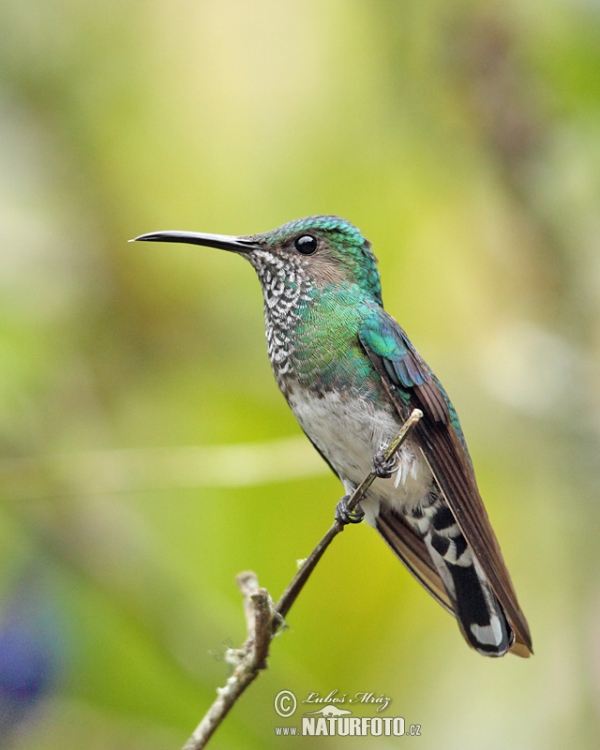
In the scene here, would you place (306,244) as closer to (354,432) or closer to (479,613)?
(354,432)

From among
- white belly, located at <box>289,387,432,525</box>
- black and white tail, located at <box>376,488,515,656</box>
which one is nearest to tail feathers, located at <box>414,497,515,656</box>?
black and white tail, located at <box>376,488,515,656</box>

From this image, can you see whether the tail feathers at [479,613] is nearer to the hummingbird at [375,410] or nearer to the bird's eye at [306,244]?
the hummingbird at [375,410]

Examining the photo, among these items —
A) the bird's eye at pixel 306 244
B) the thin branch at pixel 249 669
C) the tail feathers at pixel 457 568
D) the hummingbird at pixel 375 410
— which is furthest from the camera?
the bird's eye at pixel 306 244

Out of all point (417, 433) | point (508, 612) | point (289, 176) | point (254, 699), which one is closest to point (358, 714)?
point (254, 699)

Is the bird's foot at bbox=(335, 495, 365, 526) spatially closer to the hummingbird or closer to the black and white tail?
the hummingbird

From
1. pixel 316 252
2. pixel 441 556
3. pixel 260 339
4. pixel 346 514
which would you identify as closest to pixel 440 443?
pixel 346 514

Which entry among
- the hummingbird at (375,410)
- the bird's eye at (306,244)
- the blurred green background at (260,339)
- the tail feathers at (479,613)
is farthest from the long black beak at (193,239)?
the tail feathers at (479,613)
